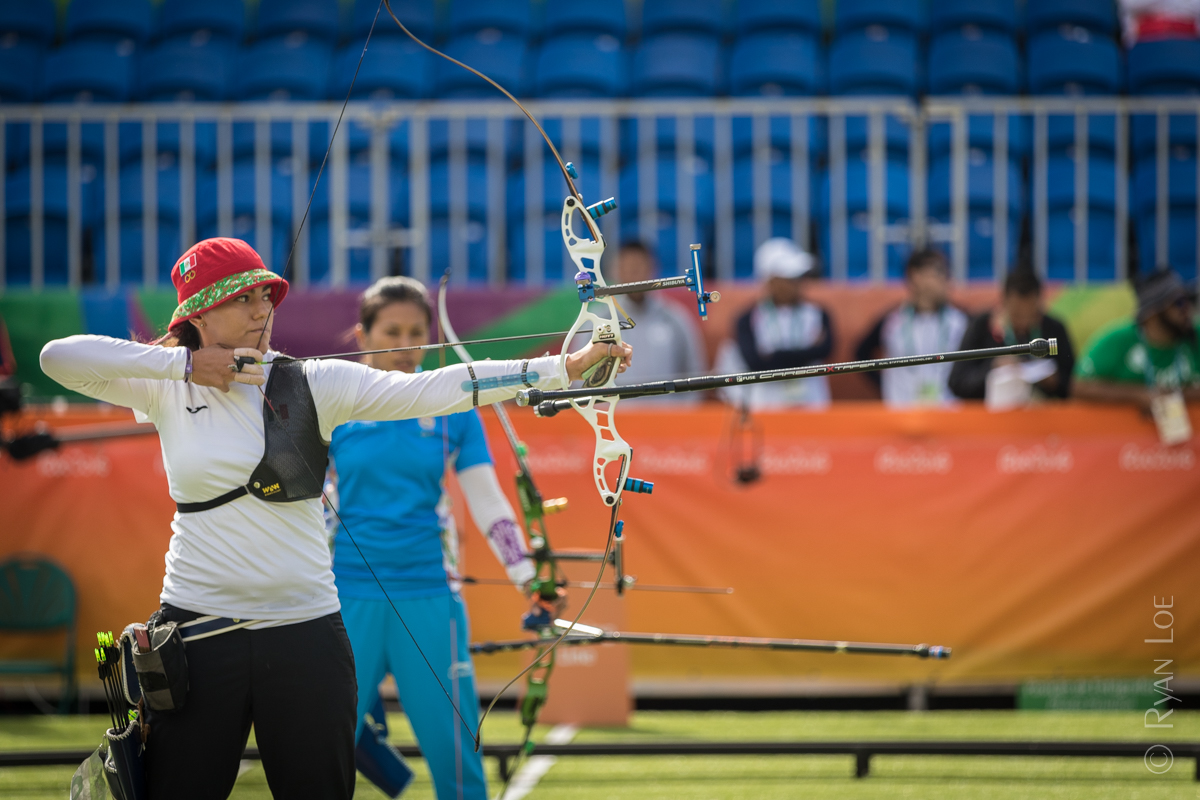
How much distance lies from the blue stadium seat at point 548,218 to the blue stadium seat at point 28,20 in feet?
13.4

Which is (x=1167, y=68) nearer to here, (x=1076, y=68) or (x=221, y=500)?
(x=1076, y=68)

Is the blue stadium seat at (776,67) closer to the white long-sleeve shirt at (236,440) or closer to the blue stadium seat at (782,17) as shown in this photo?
the blue stadium seat at (782,17)

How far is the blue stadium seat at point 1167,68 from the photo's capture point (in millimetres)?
8312

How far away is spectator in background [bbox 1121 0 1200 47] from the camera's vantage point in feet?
28.5

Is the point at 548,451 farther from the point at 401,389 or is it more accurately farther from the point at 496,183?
the point at 401,389

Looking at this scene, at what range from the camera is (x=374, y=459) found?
3234 mm

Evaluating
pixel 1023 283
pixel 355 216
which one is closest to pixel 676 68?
pixel 355 216

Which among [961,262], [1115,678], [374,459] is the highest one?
[961,262]

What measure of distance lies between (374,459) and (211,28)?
7.15 metres

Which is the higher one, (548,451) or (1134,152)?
(1134,152)

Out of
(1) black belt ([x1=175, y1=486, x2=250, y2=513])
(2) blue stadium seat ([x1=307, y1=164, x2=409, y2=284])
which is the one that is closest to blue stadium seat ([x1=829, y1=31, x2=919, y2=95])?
(2) blue stadium seat ([x1=307, y1=164, x2=409, y2=284])

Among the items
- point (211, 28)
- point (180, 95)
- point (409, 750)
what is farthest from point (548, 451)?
point (211, 28)

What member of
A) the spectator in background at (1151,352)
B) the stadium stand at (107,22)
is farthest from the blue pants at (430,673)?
the stadium stand at (107,22)

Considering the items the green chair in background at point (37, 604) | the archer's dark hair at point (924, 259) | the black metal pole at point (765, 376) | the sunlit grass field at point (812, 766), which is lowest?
the sunlit grass field at point (812, 766)
